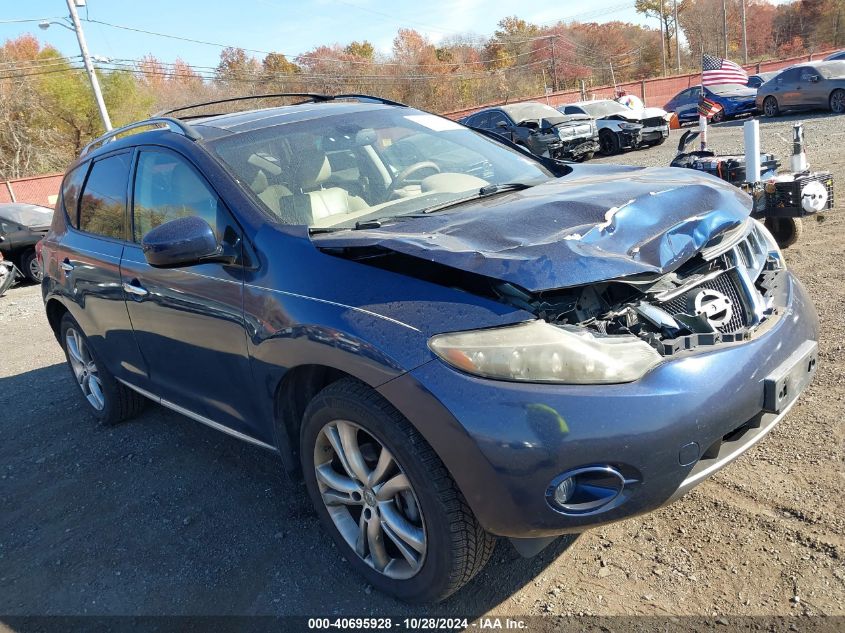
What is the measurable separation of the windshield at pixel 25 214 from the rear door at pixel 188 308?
10.3 metres

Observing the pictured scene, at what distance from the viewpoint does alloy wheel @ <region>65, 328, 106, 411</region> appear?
15.0 ft

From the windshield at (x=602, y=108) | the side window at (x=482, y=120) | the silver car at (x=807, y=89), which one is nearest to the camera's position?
the side window at (x=482, y=120)

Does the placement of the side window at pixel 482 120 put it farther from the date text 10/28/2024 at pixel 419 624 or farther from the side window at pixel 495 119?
the date text 10/28/2024 at pixel 419 624

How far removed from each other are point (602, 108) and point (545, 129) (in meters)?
4.14

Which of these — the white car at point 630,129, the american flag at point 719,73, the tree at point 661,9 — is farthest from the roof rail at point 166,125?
the tree at point 661,9

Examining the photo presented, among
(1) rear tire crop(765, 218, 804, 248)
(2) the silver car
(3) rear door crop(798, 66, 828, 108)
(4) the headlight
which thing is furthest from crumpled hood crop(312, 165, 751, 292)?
(3) rear door crop(798, 66, 828, 108)

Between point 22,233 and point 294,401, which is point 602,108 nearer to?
point 22,233

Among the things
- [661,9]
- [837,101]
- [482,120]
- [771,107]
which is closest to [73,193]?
[482,120]

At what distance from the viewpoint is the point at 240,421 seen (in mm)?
3002

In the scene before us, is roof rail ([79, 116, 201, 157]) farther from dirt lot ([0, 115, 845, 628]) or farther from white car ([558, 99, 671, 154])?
white car ([558, 99, 671, 154])

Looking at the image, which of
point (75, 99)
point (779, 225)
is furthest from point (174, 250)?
point (75, 99)

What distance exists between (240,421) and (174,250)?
825 millimetres

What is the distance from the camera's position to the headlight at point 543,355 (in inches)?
79.3

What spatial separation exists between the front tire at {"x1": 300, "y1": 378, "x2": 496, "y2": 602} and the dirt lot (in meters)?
0.17
